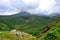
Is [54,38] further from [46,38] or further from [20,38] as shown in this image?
[20,38]

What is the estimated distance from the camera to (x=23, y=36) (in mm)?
83438

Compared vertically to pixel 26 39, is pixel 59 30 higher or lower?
higher

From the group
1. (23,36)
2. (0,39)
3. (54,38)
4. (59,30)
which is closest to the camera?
(54,38)

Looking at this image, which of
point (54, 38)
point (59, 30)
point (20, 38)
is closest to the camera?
point (54, 38)

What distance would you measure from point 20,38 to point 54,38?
50.6 m

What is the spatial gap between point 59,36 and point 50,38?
4.97 feet

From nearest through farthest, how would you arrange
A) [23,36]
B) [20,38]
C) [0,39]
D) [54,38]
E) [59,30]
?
1. [54,38]
2. [59,30]
3. [0,39]
4. [20,38]
5. [23,36]

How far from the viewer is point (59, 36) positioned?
28469 mm

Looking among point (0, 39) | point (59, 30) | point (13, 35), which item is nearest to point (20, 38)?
point (13, 35)

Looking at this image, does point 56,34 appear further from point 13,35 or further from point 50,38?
point 13,35

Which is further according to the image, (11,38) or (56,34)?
(11,38)

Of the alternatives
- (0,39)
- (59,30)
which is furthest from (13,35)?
(59,30)

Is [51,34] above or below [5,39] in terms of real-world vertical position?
above

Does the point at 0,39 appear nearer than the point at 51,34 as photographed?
No
